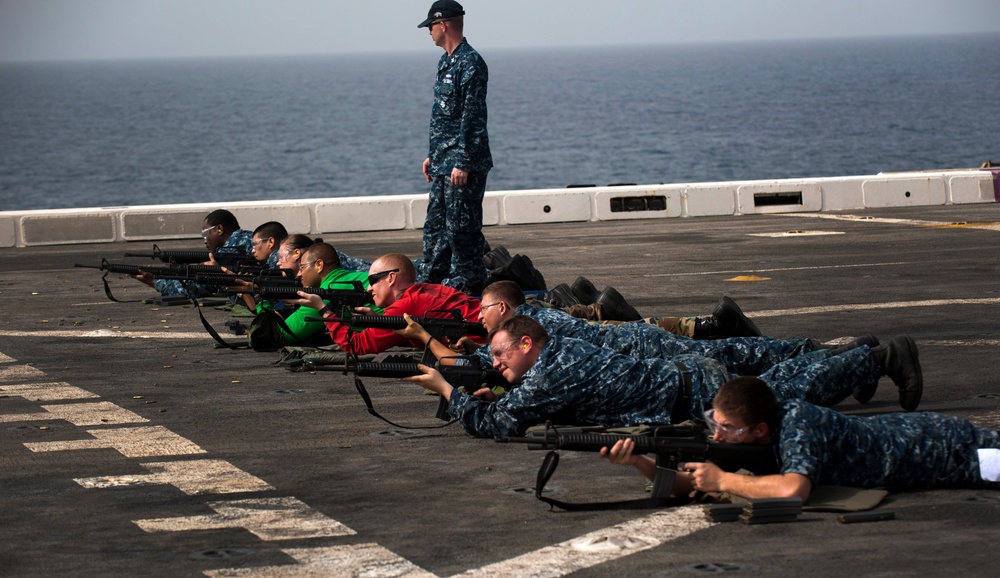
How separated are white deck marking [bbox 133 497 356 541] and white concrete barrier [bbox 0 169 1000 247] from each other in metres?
16.3

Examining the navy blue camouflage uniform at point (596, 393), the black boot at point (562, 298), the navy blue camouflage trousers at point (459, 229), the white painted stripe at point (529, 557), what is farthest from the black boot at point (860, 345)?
the navy blue camouflage trousers at point (459, 229)

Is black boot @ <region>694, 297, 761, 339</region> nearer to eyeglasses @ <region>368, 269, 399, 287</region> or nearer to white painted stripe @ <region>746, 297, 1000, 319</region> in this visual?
eyeglasses @ <region>368, 269, 399, 287</region>

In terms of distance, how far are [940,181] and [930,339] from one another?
48.0ft

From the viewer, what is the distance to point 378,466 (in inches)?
331

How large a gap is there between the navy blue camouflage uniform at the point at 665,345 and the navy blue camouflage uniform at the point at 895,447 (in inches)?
90.4

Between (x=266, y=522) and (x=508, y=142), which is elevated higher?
(x=508, y=142)

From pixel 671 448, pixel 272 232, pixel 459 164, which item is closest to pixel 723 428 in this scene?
pixel 671 448

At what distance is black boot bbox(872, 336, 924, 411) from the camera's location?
8906 millimetres

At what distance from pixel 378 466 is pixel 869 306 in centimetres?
705

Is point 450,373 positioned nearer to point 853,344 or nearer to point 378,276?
point 853,344

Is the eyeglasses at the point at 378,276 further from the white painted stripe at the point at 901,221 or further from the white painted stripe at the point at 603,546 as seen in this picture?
the white painted stripe at the point at 901,221

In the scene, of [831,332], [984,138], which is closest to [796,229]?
[831,332]

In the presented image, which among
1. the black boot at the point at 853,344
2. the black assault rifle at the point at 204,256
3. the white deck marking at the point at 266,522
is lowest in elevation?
the white deck marking at the point at 266,522

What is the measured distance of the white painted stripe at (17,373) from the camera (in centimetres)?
1160
